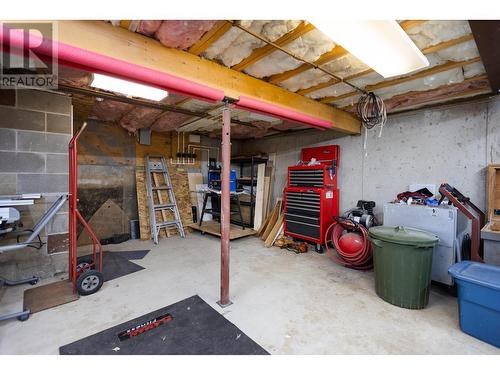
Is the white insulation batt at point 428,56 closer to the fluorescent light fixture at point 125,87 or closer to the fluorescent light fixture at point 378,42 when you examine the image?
the fluorescent light fixture at point 378,42

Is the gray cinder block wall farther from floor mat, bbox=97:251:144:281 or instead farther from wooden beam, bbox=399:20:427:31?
wooden beam, bbox=399:20:427:31

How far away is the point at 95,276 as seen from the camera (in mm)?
2400

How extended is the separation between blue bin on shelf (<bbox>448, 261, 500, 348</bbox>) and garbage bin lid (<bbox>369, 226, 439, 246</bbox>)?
289 millimetres

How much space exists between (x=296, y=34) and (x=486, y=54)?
4.70 ft

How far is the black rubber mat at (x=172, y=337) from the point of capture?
161cm

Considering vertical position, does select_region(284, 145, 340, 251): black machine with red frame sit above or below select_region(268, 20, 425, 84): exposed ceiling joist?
below

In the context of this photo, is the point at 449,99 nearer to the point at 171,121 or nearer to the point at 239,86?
the point at 239,86

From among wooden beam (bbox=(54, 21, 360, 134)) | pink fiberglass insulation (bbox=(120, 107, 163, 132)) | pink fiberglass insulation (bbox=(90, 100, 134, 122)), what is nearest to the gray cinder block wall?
pink fiberglass insulation (bbox=(90, 100, 134, 122))

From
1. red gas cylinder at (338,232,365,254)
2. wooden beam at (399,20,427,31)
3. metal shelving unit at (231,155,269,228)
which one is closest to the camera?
wooden beam at (399,20,427,31)

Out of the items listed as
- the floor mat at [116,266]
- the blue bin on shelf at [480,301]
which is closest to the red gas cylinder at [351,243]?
the blue bin on shelf at [480,301]

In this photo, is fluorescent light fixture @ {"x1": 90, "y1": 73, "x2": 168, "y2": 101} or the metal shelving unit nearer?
fluorescent light fixture @ {"x1": 90, "y1": 73, "x2": 168, "y2": 101}

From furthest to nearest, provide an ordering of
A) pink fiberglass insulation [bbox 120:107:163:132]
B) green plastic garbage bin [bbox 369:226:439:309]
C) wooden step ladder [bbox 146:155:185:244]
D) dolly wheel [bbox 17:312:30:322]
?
wooden step ladder [bbox 146:155:185:244] → pink fiberglass insulation [bbox 120:107:163:132] → green plastic garbage bin [bbox 369:226:439:309] → dolly wheel [bbox 17:312:30:322]

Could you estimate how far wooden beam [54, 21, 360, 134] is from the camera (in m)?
1.44
